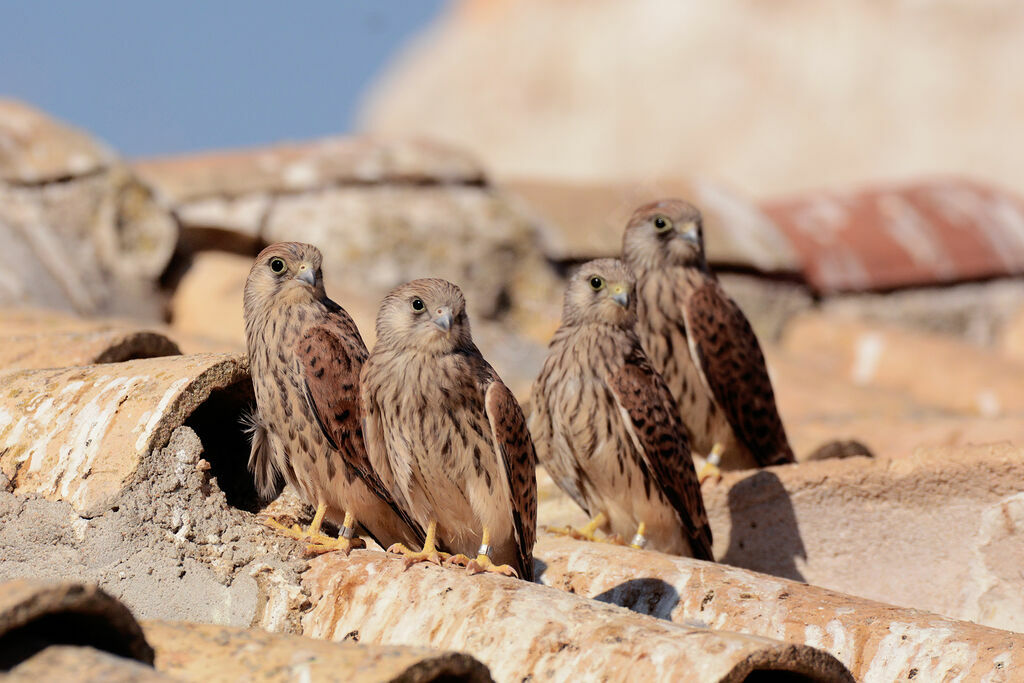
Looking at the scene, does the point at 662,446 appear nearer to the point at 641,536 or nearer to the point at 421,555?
the point at 641,536

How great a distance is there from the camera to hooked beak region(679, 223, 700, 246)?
19.7 feet

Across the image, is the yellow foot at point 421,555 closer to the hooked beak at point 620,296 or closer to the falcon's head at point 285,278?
the falcon's head at point 285,278

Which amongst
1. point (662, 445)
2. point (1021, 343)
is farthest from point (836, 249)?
point (662, 445)

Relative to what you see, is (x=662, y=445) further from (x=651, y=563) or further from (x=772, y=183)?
(x=772, y=183)

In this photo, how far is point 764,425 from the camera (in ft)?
19.5

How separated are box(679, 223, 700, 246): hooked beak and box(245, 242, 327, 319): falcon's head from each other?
2.01 metres

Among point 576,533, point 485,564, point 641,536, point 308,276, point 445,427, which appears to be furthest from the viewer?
point 641,536

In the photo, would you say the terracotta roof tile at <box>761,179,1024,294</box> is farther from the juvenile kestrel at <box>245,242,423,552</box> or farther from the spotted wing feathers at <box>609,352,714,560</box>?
the juvenile kestrel at <box>245,242,423,552</box>

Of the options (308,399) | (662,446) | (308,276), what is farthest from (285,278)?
(662,446)

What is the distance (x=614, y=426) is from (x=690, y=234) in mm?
1267

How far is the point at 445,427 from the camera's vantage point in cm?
428

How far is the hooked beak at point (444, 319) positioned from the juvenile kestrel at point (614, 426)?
98 cm

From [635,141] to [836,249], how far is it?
2338 cm

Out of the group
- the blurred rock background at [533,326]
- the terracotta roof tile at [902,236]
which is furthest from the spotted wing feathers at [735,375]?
the terracotta roof tile at [902,236]
